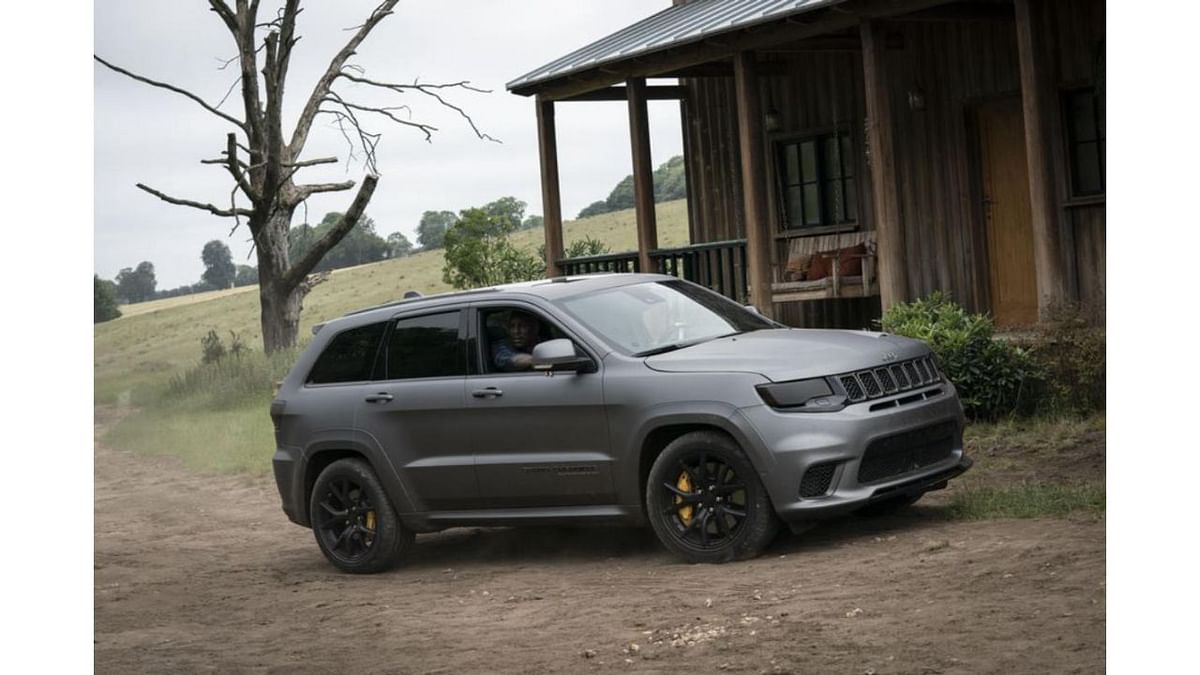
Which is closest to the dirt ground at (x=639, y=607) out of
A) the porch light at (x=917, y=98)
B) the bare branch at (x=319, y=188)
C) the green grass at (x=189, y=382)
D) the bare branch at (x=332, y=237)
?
the porch light at (x=917, y=98)

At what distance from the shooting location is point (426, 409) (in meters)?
10.2

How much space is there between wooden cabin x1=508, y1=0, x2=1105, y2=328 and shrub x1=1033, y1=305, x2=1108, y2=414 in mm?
190

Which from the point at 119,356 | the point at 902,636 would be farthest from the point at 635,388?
the point at 119,356

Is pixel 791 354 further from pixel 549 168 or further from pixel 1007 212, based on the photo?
pixel 549 168

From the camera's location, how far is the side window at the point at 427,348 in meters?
A: 10.3

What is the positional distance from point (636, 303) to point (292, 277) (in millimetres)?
19155

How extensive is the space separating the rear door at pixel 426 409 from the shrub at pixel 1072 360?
5253 millimetres

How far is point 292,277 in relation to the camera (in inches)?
1118

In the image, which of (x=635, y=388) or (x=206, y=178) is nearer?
(x=635, y=388)

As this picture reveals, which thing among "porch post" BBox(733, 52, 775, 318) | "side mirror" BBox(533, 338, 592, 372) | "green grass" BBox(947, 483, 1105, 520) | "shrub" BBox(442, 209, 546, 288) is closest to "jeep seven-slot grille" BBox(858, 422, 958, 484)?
"green grass" BBox(947, 483, 1105, 520)

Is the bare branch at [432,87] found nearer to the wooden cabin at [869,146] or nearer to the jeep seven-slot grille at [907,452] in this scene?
the wooden cabin at [869,146]

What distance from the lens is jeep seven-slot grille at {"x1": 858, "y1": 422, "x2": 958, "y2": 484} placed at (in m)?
8.90
